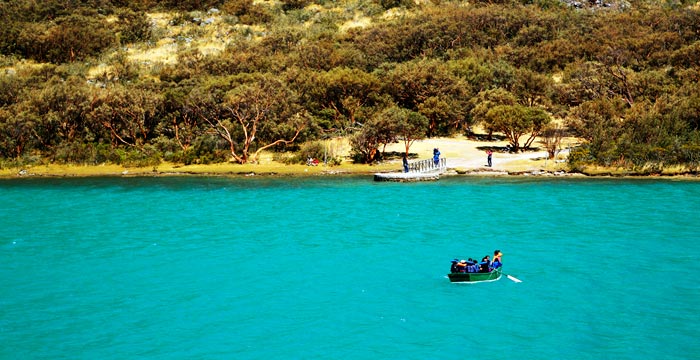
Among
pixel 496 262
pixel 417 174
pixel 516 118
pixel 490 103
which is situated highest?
pixel 490 103

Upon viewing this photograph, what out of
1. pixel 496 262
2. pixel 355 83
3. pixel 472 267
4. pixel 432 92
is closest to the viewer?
pixel 472 267

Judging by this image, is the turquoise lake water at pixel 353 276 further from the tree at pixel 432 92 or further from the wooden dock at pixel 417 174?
the tree at pixel 432 92

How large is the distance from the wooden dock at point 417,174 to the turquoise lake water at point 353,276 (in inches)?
272

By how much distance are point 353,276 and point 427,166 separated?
3796 cm

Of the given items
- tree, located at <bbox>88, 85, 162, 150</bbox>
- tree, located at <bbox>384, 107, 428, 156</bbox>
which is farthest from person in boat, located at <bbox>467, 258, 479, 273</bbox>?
tree, located at <bbox>88, 85, 162, 150</bbox>

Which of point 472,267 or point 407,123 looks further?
point 407,123

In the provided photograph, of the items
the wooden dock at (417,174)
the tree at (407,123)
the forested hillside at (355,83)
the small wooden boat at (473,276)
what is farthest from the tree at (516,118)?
the small wooden boat at (473,276)

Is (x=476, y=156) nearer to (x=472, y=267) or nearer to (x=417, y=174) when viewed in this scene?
(x=417, y=174)

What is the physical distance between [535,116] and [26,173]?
59880 mm

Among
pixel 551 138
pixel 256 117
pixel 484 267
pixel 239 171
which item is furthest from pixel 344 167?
pixel 484 267

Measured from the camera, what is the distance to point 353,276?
3359 cm

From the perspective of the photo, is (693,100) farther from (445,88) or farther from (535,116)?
(445,88)

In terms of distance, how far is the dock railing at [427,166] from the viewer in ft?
223

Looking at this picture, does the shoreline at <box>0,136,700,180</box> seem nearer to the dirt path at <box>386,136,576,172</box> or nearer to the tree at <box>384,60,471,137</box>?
the dirt path at <box>386,136,576,172</box>
